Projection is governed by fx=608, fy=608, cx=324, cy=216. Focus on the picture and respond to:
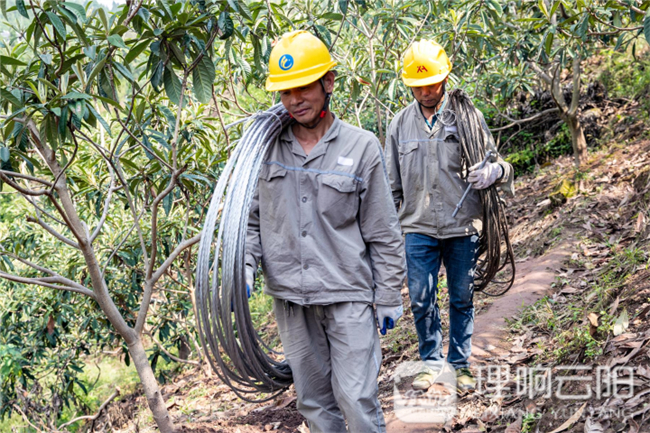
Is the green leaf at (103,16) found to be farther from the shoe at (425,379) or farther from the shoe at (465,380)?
the shoe at (465,380)

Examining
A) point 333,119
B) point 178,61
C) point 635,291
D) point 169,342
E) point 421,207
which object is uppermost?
point 178,61

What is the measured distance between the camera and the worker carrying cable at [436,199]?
3.39 m

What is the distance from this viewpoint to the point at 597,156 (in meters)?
8.06

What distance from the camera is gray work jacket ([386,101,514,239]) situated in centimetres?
340

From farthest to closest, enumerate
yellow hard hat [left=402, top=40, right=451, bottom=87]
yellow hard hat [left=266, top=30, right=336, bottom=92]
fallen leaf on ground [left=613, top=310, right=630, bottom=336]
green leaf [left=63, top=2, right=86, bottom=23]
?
yellow hard hat [left=402, top=40, right=451, bottom=87] < fallen leaf on ground [left=613, top=310, right=630, bottom=336] < green leaf [left=63, top=2, right=86, bottom=23] < yellow hard hat [left=266, top=30, right=336, bottom=92]

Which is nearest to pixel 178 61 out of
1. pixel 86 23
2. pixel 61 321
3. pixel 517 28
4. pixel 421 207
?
pixel 86 23

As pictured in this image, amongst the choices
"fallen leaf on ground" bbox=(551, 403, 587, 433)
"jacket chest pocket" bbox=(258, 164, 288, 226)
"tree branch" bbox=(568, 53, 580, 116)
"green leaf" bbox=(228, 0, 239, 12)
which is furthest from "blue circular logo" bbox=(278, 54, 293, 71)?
"tree branch" bbox=(568, 53, 580, 116)

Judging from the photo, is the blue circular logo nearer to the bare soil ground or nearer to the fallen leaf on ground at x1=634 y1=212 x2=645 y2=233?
the bare soil ground

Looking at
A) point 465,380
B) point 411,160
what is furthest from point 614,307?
point 411,160

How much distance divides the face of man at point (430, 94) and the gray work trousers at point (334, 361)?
1392 millimetres

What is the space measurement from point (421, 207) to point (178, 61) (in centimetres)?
152

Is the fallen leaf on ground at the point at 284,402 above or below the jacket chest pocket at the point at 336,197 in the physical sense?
below

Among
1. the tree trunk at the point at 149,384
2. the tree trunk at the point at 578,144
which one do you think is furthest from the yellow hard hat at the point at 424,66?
the tree trunk at the point at 578,144

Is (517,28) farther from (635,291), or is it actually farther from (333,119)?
(333,119)
